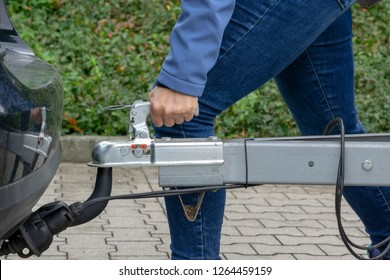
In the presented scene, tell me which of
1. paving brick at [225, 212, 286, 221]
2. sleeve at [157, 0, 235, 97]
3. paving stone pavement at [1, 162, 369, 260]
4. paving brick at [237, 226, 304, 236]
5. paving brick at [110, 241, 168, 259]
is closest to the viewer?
sleeve at [157, 0, 235, 97]

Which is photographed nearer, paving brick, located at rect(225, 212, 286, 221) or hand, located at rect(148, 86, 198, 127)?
hand, located at rect(148, 86, 198, 127)

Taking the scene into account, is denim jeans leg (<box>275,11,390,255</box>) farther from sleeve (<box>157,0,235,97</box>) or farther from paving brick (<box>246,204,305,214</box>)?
paving brick (<box>246,204,305,214</box>)

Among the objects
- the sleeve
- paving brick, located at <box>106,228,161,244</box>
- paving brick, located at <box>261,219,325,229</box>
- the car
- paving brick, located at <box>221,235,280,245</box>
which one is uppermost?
the sleeve

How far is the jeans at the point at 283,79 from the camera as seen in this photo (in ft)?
9.06

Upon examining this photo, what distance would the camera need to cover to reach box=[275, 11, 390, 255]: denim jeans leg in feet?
10.9

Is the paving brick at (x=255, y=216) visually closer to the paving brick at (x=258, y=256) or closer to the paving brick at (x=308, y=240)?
the paving brick at (x=308, y=240)

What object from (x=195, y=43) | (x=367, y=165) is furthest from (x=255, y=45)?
(x=367, y=165)

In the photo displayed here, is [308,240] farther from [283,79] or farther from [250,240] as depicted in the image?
[283,79]

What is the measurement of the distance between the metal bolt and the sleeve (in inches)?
19.1

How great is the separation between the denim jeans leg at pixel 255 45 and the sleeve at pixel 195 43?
0.17 m

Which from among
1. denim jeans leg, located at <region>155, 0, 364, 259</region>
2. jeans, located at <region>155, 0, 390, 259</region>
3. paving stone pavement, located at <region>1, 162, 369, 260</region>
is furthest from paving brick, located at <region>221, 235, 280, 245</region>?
denim jeans leg, located at <region>155, 0, 364, 259</region>

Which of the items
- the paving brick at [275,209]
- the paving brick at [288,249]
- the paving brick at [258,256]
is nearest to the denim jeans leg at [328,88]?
the paving brick at [258,256]

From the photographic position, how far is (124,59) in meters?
9.03

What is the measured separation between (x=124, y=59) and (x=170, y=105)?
21.2 ft
